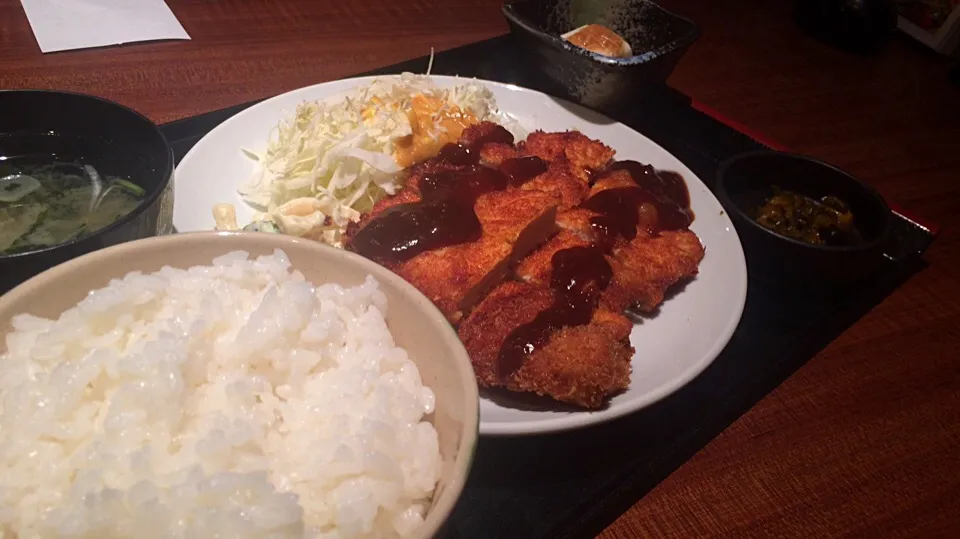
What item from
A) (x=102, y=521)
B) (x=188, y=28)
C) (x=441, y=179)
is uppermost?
(x=102, y=521)

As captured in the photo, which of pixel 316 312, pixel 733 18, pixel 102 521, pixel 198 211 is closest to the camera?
pixel 102 521

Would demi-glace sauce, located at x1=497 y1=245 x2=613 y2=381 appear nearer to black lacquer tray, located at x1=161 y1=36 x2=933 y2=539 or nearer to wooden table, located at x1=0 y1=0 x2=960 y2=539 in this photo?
black lacquer tray, located at x1=161 y1=36 x2=933 y2=539

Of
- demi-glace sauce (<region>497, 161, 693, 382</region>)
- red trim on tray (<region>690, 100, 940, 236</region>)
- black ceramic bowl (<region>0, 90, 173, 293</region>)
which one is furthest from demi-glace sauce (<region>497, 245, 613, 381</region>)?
red trim on tray (<region>690, 100, 940, 236</region>)

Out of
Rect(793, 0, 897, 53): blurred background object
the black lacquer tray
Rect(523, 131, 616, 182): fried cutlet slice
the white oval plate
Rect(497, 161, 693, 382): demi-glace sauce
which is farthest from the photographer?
Rect(793, 0, 897, 53): blurred background object

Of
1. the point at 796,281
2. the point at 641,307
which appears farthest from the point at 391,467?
the point at 796,281

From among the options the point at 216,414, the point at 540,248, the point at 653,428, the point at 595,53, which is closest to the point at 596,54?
the point at 595,53

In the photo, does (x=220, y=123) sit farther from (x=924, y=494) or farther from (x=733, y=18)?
(x=733, y=18)
